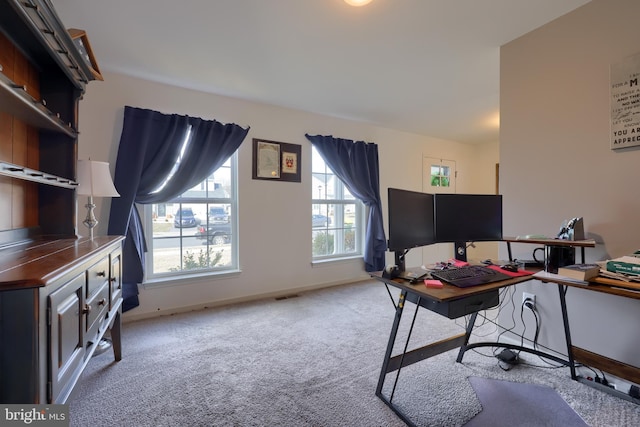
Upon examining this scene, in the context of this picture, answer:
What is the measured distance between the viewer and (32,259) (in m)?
1.03

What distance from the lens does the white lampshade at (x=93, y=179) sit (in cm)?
198

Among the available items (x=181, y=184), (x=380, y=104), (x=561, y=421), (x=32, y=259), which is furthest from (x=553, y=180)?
(x=181, y=184)

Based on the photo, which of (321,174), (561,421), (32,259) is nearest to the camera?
(32,259)

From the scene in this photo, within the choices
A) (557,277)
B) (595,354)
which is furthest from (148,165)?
(595,354)

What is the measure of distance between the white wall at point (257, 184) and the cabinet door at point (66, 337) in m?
1.91

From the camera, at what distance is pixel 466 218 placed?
195cm

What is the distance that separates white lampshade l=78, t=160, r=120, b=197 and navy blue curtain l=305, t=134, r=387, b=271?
7.51ft

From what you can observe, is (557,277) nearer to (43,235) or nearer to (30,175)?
(30,175)

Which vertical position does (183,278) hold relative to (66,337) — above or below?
below

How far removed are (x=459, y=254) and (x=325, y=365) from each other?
1.25 m

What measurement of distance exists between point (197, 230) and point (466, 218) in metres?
2.73

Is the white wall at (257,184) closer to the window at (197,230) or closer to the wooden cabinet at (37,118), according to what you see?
the window at (197,230)

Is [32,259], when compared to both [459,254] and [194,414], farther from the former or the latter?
[459,254]

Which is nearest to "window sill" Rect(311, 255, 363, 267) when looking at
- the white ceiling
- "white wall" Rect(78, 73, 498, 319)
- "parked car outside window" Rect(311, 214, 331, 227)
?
"white wall" Rect(78, 73, 498, 319)
